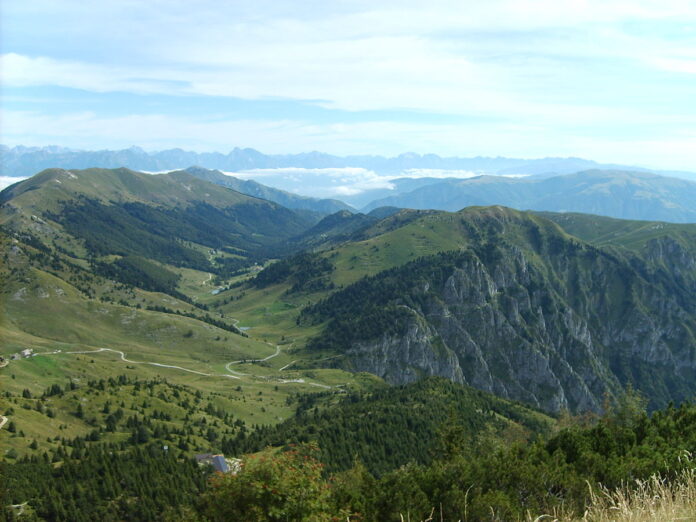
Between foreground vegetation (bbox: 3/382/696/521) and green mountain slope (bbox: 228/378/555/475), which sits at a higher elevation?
foreground vegetation (bbox: 3/382/696/521)

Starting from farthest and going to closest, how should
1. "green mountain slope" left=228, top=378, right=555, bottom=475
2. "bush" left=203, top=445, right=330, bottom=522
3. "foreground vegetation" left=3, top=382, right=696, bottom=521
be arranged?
"green mountain slope" left=228, top=378, right=555, bottom=475, "bush" left=203, top=445, right=330, bottom=522, "foreground vegetation" left=3, top=382, right=696, bottom=521

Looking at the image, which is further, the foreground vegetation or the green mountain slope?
the green mountain slope

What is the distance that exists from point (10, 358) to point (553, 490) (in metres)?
206

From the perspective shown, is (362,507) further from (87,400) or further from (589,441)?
(87,400)

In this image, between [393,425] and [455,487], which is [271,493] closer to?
[455,487]

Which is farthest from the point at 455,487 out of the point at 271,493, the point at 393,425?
the point at 393,425

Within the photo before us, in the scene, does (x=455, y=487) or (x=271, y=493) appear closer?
(x=271, y=493)

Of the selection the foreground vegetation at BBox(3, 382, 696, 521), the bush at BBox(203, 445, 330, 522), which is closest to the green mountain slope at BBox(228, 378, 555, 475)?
the foreground vegetation at BBox(3, 382, 696, 521)

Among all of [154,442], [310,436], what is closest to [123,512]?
[154,442]

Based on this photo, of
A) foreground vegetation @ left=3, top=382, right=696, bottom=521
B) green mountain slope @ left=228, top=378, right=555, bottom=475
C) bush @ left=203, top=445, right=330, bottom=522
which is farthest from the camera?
green mountain slope @ left=228, top=378, right=555, bottom=475

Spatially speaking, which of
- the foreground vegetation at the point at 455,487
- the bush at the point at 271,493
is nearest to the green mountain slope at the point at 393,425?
the foreground vegetation at the point at 455,487

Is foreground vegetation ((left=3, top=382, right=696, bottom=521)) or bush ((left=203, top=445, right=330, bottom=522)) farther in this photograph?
bush ((left=203, top=445, right=330, bottom=522))

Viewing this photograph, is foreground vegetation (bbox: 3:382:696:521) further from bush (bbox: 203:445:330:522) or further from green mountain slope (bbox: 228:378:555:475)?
green mountain slope (bbox: 228:378:555:475)

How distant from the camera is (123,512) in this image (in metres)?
86.5
